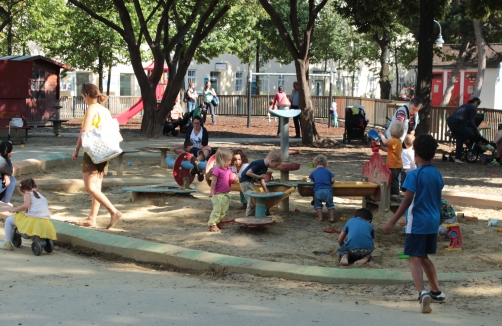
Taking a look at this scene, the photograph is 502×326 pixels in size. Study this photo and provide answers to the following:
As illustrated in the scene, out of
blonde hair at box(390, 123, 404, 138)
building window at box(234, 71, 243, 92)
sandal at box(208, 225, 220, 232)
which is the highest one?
building window at box(234, 71, 243, 92)

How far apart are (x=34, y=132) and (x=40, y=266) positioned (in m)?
18.8

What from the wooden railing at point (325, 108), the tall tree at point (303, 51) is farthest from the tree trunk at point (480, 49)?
the tall tree at point (303, 51)

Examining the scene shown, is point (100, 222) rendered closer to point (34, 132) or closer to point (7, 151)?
point (7, 151)

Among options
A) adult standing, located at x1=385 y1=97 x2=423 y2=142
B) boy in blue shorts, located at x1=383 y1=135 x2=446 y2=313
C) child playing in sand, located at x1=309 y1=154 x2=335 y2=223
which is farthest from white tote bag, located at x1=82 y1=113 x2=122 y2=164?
adult standing, located at x1=385 y1=97 x2=423 y2=142

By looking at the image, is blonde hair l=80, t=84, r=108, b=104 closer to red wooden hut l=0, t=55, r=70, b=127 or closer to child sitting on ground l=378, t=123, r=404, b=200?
child sitting on ground l=378, t=123, r=404, b=200

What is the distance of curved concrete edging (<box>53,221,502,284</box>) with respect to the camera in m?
6.84

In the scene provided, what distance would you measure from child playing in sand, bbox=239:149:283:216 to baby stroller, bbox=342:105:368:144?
11.7 metres

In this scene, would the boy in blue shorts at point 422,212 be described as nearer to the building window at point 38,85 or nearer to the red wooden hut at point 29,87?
the red wooden hut at point 29,87

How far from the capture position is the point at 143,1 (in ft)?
120

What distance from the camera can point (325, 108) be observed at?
113ft

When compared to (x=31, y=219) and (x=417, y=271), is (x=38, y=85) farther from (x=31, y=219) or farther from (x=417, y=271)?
(x=417, y=271)

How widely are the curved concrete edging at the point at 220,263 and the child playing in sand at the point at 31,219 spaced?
51 cm

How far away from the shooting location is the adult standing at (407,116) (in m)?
11.1

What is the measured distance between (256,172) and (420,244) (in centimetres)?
407
